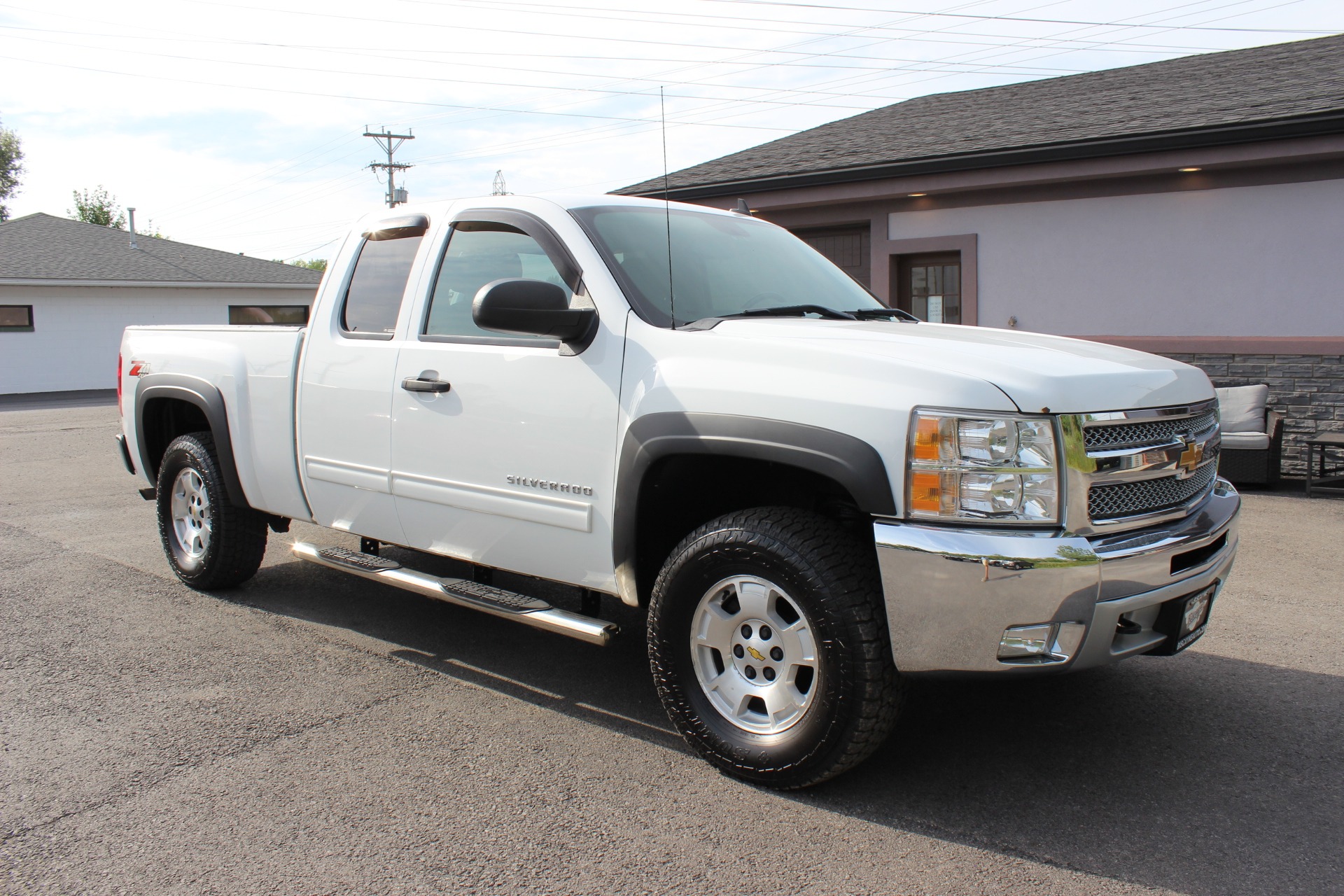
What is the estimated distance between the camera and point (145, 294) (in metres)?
30.5

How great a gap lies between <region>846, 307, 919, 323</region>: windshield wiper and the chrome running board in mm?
1636

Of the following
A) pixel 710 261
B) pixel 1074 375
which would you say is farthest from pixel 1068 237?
pixel 1074 375

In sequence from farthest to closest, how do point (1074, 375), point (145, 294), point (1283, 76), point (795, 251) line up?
1. point (145, 294)
2. point (1283, 76)
3. point (795, 251)
4. point (1074, 375)

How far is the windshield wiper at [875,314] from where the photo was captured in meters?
4.27

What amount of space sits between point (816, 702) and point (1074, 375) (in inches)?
49.9

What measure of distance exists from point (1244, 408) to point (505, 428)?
322 inches

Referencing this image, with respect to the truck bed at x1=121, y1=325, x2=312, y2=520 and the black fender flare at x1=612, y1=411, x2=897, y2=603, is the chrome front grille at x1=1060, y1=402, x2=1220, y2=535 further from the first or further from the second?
the truck bed at x1=121, y1=325, x2=312, y2=520

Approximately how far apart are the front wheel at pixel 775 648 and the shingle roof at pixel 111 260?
86.2ft

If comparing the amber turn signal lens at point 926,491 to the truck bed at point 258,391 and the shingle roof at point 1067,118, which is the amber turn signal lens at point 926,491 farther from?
the shingle roof at point 1067,118

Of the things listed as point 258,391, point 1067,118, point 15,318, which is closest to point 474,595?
point 258,391

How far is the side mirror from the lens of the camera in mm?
3541

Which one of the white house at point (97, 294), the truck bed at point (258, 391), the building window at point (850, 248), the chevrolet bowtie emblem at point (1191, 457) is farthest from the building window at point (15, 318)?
the chevrolet bowtie emblem at point (1191, 457)

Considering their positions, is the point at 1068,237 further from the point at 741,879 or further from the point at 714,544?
the point at 741,879

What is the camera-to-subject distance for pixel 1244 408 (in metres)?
9.56
